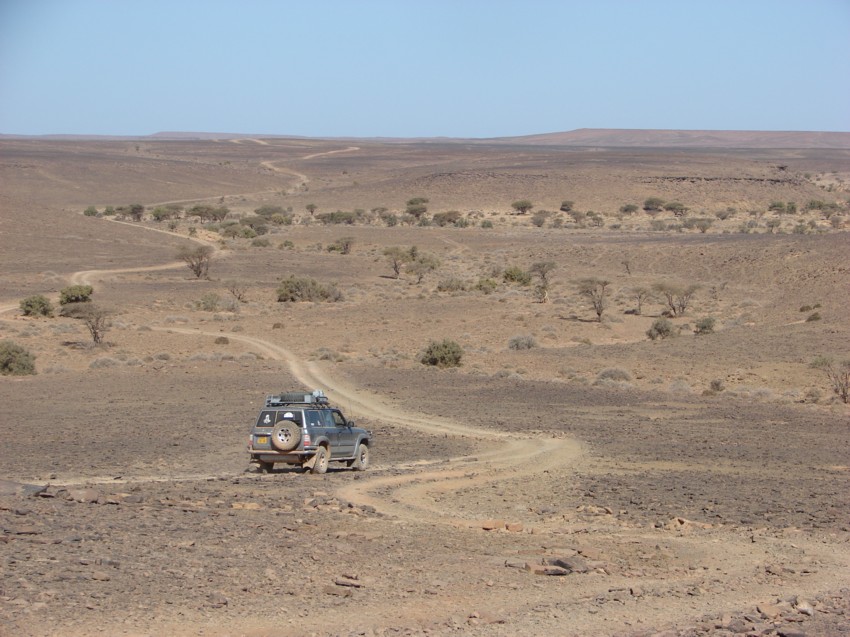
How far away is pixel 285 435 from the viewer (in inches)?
671

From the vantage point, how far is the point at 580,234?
3209 inches

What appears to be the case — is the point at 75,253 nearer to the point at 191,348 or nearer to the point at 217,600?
the point at 191,348

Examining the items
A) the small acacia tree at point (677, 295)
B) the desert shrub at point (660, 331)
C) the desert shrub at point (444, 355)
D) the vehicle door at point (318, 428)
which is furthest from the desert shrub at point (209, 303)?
the vehicle door at point (318, 428)

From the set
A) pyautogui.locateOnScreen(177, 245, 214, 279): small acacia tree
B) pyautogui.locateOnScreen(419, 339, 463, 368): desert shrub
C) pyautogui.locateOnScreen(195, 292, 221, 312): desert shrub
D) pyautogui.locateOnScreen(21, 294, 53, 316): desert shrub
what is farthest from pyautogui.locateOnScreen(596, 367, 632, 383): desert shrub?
pyautogui.locateOnScreen(177, 245, 214, 279): small acacia tree

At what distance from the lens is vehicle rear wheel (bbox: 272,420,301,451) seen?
1702cm

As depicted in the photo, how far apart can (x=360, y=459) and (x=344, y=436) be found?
2.82 ft

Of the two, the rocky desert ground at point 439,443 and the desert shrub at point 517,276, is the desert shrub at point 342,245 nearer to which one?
the rocky desert ground at point 439,443

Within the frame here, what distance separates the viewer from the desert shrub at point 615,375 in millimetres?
30872

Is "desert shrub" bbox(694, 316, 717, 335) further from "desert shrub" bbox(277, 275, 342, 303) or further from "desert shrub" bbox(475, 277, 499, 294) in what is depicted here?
"desert shrub" bbox(277, 275, 342, 303)

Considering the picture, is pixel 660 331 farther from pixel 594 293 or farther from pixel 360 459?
pixel 360 459

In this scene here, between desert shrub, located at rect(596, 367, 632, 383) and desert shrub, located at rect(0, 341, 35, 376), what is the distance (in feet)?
58.6

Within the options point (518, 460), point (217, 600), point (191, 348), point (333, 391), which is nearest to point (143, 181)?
point (191, 348)

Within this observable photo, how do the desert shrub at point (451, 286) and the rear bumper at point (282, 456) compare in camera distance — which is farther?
the desert shrub at point (451, 286)

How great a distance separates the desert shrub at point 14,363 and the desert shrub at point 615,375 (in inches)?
703
